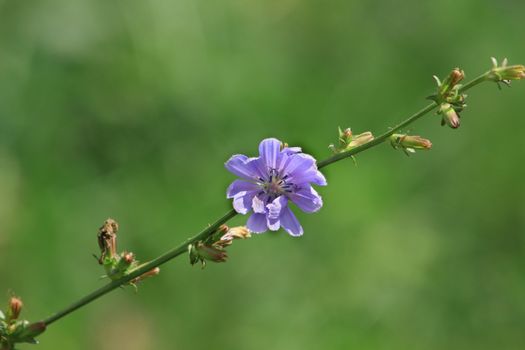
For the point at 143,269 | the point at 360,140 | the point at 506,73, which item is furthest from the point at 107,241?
the point at 506,73

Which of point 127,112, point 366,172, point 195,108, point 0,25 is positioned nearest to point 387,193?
point 366,172

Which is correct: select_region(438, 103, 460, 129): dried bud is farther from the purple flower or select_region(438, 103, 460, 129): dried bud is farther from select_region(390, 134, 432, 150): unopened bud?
the purple flower

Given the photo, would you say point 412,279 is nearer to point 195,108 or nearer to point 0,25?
point 195,108

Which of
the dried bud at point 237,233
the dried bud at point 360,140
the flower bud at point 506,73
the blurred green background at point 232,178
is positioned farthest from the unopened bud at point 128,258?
the blurred green background at point 232,178

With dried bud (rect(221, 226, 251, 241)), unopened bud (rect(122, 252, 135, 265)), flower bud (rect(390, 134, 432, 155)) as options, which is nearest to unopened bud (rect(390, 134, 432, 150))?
flower bud (rect(390, 134, 432, 155))

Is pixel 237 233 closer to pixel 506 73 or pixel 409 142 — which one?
pixel 409 142

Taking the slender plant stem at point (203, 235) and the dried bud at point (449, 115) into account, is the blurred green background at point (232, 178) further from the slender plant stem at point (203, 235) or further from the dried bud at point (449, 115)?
the dried bud at point (449, 115)
